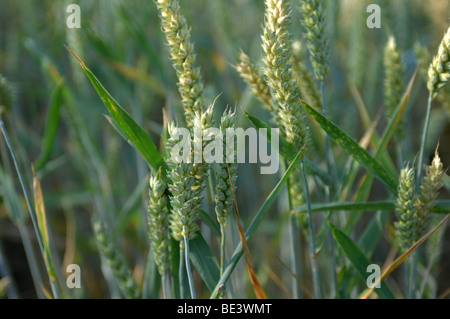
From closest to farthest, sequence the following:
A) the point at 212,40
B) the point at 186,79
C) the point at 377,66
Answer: the point at 186,79, the point at 377,66, the point at 212,40

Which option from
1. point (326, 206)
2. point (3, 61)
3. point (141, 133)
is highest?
point (3, 61)

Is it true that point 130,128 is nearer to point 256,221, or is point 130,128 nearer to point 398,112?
point 256,221

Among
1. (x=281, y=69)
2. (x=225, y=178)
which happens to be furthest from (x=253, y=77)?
(x=225, y=178)

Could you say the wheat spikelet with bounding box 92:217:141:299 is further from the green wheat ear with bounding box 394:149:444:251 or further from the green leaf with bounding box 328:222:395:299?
the green wheat ear with bounding box 394:149:444:251

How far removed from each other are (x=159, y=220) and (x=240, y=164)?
2.88ft

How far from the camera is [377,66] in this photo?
1312 millimetres

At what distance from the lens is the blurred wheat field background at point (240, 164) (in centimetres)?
70

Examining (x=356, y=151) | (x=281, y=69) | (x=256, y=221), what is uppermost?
(x=281, y=69)

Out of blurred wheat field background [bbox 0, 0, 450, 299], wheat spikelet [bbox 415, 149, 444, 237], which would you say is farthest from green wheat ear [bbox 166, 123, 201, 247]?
wheat spikelet [bbox 415, 149, 444, 237]

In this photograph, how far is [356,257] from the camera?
0.75 metres

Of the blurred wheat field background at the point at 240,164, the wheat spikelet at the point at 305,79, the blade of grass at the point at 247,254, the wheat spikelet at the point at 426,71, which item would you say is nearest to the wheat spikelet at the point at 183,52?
the blurred wheat field background at the point at 240,164

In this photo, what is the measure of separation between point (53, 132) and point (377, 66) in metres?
0.97
